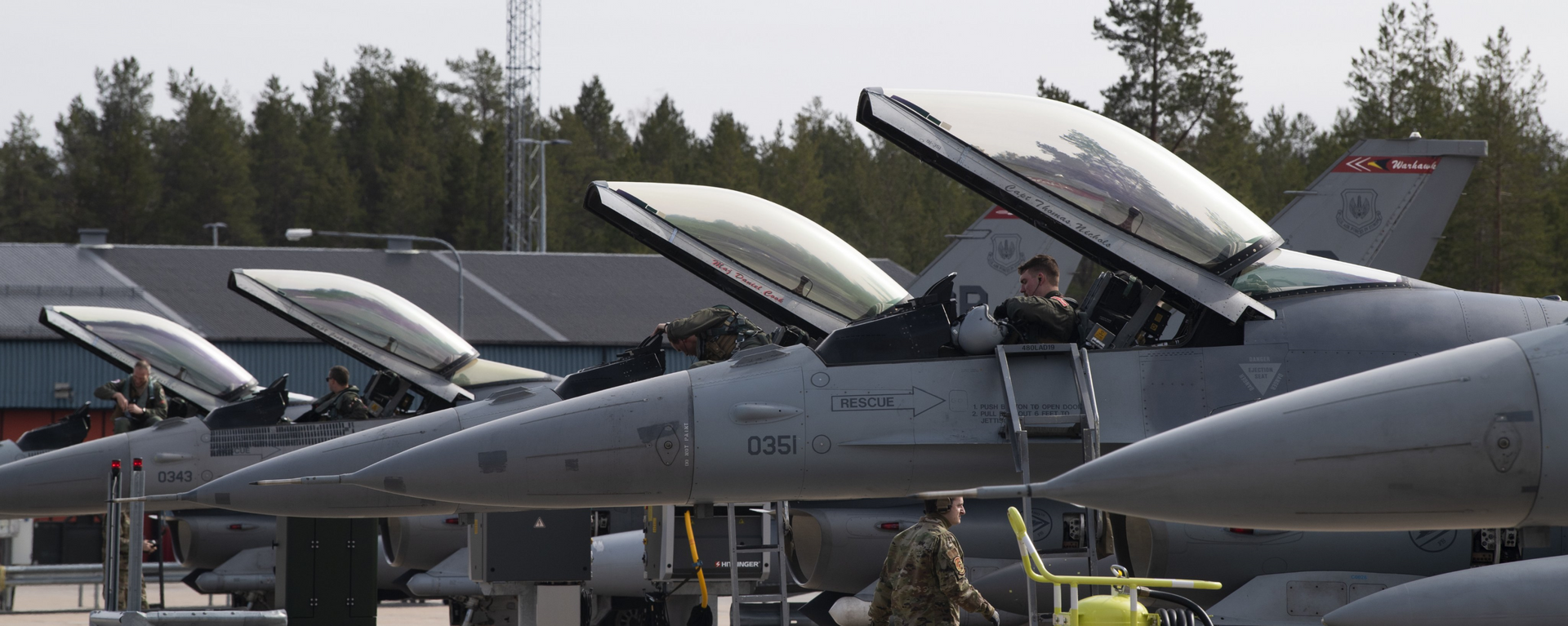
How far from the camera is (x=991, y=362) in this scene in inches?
277

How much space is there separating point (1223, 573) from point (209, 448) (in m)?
8.07

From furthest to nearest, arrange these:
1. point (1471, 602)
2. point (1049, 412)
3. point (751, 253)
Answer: point (751, 253) → point (1049, 412) → point (1471, 602)

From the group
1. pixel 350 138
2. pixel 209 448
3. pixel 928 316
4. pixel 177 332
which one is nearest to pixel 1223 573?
pixel 928 316

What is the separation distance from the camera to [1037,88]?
39.9 metres

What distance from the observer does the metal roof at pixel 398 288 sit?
30734 millimetres

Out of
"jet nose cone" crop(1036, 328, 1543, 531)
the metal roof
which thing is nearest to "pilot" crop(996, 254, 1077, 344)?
"jet nose cone" crop(1036, 328, 1543, 531)

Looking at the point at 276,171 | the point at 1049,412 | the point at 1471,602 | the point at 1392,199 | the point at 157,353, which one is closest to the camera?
the point at 1471,602

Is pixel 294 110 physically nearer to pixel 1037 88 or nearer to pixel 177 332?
pixel 1037 88

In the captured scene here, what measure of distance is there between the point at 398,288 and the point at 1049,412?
28.3 metres

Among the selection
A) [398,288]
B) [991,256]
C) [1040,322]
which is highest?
[398,288]

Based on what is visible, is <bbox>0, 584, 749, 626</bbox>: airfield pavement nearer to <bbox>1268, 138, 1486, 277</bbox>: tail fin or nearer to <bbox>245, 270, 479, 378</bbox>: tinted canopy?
<bbox>245, 270, 479, 378</bbox>: tinted canopy

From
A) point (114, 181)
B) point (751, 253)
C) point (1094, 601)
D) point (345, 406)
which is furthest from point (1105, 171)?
point (114, 181)

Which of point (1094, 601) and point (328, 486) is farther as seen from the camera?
point (328, 486)

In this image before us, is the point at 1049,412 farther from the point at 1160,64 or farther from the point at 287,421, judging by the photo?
the point at 1160,64
